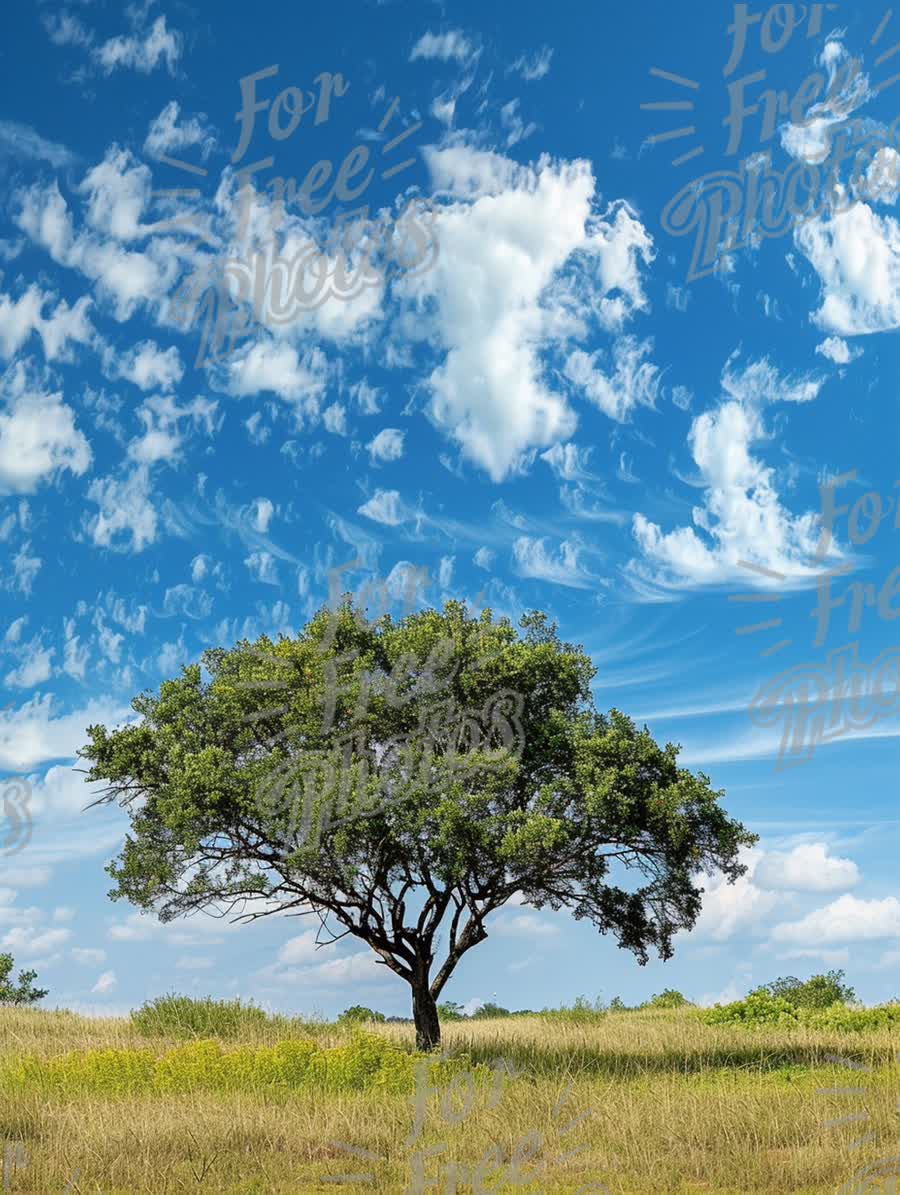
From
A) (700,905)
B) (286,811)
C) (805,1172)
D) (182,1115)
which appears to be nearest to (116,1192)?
(182,1115)

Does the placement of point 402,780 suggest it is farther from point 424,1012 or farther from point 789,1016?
point 789,1016

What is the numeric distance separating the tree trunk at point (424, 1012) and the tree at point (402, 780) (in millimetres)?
44

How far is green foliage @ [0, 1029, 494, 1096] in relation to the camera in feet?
60.8

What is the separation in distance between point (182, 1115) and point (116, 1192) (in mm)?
3074

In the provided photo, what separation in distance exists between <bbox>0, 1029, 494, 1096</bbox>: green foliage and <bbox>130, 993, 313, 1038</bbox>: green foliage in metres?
6.88

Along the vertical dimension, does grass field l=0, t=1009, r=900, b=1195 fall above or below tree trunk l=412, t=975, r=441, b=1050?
below

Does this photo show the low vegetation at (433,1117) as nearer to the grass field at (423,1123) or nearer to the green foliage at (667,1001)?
the grass field at (423,1123)

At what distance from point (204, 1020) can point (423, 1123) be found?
1401 cm

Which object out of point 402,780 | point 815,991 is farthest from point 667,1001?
point 402,780

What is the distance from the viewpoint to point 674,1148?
45.2ft

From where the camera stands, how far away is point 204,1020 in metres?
27.6

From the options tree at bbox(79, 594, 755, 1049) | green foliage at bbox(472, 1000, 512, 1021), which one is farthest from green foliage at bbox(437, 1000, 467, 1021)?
tree at bbox(79, 594, 755, 1049)

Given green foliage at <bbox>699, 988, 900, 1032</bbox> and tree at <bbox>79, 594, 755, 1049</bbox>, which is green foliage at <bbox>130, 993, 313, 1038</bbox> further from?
green foliage at <bbox>699, 988, 900, 1032</bbox>

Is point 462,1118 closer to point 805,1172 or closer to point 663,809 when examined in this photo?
point 805,1172
